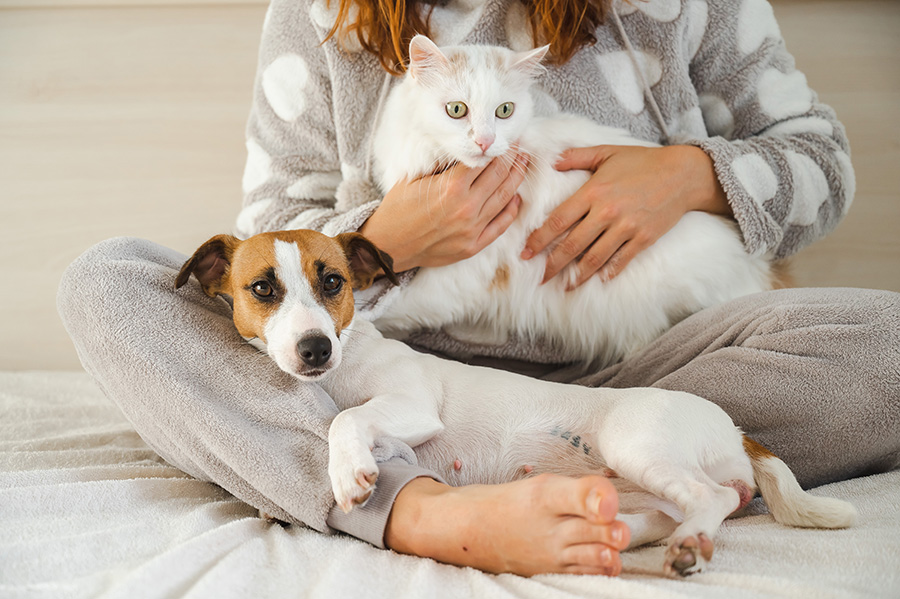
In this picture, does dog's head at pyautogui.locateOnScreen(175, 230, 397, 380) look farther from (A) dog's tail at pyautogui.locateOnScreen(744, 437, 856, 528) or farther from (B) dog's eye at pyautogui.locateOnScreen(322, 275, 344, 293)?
(A) dog's tail at pyautogui.locateOnScreen(744, 437, 856, 528)

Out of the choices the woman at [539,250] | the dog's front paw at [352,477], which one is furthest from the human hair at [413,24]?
the dog's front paw at [352,477]

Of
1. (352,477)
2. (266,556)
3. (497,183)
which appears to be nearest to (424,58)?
(497,183)

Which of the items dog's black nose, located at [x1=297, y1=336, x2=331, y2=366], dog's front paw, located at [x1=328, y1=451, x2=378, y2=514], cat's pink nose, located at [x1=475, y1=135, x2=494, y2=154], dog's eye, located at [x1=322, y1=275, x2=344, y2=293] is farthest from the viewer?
cat's pink nose, located at [x1=475, y1=135, x2=494, y2=154]

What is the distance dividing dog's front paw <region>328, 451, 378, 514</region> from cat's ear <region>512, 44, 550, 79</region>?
78cm

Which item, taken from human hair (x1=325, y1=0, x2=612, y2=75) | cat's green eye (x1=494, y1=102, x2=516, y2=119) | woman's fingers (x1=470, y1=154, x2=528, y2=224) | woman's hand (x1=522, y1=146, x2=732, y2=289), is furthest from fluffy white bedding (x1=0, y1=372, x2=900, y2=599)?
human hair (x1=325, y1=0, x2=612, y2=75)

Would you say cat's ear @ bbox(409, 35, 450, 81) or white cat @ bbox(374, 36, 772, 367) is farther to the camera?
white cat @ bbox(374, 36, 772, 367)

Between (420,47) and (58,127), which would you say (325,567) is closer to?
(420,47)

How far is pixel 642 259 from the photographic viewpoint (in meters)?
1.37

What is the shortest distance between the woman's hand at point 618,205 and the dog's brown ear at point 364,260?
31 cm

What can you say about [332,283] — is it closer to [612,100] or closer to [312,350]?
[312,350]

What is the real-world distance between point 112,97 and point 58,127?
192 mm

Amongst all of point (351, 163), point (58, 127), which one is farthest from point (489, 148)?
point (58, 127)

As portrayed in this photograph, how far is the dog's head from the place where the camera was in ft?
3.30

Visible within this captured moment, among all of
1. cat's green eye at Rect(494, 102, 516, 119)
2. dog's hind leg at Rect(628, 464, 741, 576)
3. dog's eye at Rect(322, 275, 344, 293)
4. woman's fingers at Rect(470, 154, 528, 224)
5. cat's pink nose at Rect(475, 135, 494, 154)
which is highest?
cat's green eye at Rect(494, 102, 516, 119)
